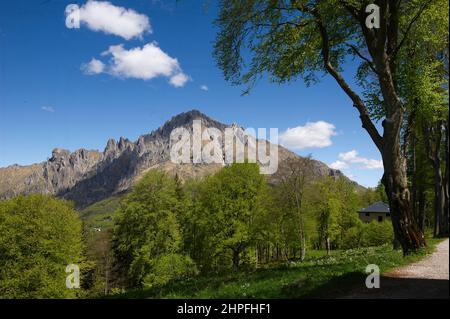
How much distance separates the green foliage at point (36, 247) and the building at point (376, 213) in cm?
9798

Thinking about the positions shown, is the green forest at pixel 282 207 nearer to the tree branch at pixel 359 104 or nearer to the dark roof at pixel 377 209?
the tree branch at pixel 359 104

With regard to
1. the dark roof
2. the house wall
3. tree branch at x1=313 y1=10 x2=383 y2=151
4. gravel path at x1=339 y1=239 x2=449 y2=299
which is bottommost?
the house wall

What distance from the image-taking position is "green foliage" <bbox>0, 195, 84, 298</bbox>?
44.0 metres

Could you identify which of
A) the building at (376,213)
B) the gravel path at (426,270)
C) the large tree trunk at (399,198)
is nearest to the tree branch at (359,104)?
the large tree trunk at (399,198)

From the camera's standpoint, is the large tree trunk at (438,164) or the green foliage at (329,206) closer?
the large tree trunk at (438,164)

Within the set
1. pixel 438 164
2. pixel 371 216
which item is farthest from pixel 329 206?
pixel 371 216

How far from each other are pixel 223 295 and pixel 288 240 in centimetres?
5408

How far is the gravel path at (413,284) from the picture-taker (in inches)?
438

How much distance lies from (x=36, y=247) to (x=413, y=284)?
148ft

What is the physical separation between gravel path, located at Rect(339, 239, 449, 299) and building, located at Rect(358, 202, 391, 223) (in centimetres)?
11370

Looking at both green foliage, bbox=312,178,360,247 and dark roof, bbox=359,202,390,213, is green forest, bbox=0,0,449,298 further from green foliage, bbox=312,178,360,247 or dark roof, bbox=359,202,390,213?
dark roof, bbox=359,202,390,213

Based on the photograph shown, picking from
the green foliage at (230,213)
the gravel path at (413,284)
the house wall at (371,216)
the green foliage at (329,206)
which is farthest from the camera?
the house wall at (371,216)

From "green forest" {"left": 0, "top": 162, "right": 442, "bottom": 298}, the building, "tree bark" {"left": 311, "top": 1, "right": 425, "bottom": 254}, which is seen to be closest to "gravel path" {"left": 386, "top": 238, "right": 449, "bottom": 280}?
"tree bark" {"left": 311, "top": 1, "right": 425, "bottom": 254}
